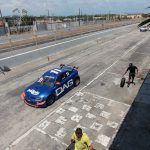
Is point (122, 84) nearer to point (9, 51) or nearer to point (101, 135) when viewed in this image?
point (101, 135)

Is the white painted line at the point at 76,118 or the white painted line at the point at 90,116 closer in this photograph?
the white painted line at the point at 76,118

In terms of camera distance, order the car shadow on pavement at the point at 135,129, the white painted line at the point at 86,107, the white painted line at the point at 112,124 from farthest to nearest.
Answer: the white painted line at the point at 86,107 → the white painted line at the point at 112,124 → the car shadow on pavement at the point at 135,129

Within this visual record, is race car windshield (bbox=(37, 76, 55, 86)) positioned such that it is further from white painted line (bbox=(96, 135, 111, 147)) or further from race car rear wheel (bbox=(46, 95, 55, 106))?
white painted line (bbox=(96, 135, 111, 147))

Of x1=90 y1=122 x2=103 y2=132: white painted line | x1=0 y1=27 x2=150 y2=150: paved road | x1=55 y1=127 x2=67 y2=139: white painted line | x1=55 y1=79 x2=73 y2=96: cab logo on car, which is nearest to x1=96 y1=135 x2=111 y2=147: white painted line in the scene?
x1=0 y1=27 x2=150 y2=150: paved road

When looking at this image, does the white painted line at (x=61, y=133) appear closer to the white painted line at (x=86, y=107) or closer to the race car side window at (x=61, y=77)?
the white painted line at (x=86, y=107)

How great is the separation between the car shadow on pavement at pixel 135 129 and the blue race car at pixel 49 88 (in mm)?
4945

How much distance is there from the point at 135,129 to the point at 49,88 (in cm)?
609

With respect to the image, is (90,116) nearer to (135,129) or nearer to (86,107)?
(86,107)

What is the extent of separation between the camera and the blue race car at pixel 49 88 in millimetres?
13086

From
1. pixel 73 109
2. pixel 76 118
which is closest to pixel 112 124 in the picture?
pixel 76 118

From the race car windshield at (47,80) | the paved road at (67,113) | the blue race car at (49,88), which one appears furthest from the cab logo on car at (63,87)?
the race car windshield at (47,80)

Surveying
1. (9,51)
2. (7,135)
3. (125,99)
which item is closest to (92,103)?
(125,99)

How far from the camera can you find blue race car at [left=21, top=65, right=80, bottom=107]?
13086 millimetres

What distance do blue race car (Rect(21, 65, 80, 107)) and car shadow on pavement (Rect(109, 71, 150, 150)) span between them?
495 cm
